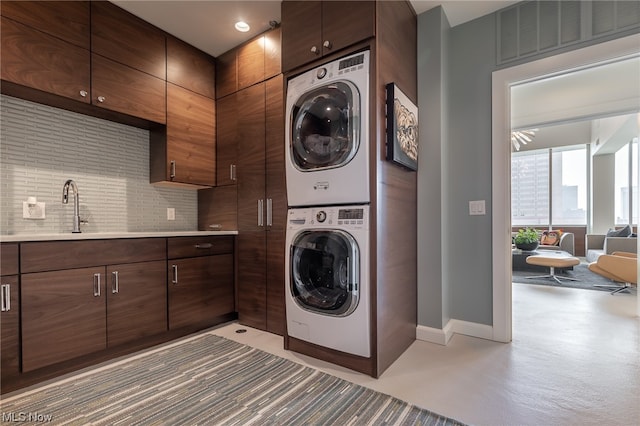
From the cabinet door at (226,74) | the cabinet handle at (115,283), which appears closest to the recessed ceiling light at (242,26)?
the cabinet door at (226,74)

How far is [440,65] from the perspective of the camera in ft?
7.67

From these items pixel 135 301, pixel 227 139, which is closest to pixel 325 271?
pixel 135 301

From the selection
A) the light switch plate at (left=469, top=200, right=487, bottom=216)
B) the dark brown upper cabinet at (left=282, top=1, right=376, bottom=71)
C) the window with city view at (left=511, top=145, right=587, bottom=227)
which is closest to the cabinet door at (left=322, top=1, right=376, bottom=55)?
the dark brown upper cabinet at (left=282, top=1, right=376, bottom=71)

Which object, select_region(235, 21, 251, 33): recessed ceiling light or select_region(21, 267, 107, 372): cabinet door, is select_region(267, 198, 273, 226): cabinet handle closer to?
select_region(21, 267, 107, 372): cabinet door

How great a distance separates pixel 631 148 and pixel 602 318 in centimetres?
565

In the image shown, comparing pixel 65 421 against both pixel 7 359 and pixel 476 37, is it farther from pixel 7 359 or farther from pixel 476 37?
pixel 476 37

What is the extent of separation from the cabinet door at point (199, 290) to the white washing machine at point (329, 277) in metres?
0.87

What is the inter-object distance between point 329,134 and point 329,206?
1.57ft

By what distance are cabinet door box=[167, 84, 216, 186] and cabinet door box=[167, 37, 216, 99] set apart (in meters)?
0.07

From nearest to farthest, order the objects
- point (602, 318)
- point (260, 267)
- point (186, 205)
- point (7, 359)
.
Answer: point (7, 359)
point (260, 267)
point (602, 318)
point (186, 205)

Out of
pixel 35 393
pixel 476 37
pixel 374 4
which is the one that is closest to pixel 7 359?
pixel 35 393

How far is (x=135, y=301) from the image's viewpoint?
2111 millimetres

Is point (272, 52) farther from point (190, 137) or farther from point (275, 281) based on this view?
point (275, 281)

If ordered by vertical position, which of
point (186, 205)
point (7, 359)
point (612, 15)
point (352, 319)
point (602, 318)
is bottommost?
point (602, 318)
